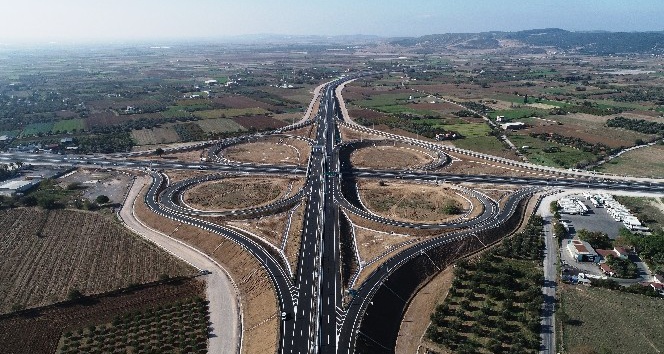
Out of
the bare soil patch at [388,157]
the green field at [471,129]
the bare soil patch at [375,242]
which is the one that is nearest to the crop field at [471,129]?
the green field at [471,129]

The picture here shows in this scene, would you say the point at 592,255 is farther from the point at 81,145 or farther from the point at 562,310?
the point at 81,145

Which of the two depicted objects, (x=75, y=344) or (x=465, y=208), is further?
(x=465, y=208)

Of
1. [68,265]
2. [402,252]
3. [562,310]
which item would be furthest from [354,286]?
[68,265]

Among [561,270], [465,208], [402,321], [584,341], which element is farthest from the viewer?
[465,208]

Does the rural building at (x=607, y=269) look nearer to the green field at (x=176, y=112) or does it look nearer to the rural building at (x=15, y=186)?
the rural building at (x=15, y=186)

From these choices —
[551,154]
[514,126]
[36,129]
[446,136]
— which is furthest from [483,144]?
[36,129]

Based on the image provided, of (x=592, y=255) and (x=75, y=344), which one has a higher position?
(x=592, y=255)

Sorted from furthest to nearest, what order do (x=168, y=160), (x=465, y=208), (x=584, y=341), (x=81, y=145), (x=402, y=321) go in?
(x=81, y=145)
(x=168, y=160)
(x=465, y=208)
(x=402, y=321)
(x=584, y=341)

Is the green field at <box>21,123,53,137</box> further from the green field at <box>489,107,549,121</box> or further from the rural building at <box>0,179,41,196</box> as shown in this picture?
the green field at <box>489,107,549,121</box>
